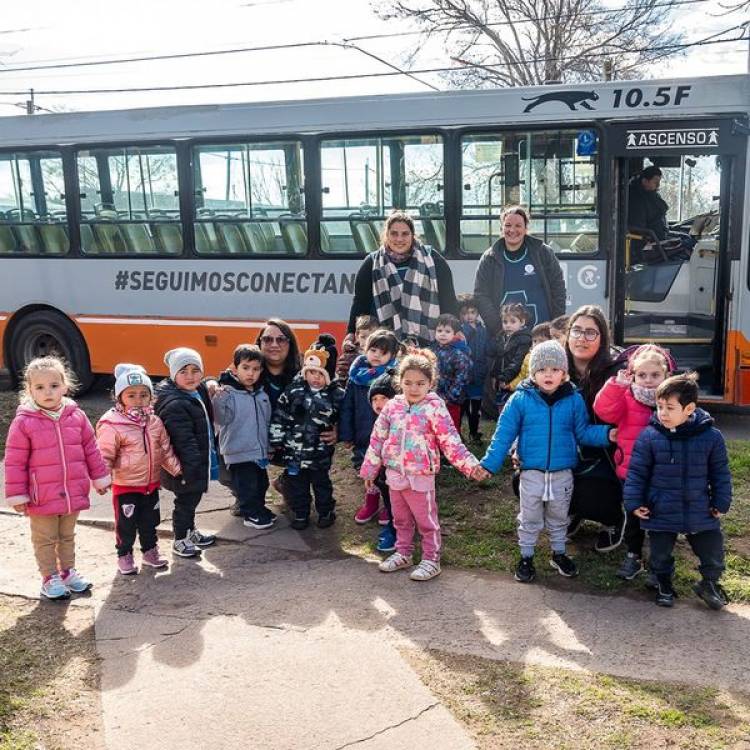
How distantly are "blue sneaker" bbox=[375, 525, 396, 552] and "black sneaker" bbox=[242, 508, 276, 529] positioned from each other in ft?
2.97

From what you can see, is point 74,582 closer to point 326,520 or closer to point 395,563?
point 326,520

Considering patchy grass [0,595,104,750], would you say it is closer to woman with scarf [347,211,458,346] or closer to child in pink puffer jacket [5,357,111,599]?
child in pink puffer jacket [5,357,111,599]

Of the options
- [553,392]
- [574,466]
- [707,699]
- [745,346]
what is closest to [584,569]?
[574,466]

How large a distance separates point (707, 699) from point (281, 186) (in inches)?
268

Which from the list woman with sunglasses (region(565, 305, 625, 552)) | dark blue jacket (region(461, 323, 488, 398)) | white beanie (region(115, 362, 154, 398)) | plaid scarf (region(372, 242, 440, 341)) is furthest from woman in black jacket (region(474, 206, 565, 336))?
white beanie (region(115, 362, 154, 398))

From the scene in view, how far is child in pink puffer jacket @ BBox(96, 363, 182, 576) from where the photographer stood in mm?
5168

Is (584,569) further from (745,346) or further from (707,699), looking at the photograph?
(745,346)

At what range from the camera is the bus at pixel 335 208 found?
8.18 meters

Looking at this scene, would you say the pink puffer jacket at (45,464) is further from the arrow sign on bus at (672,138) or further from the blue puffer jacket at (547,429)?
the arrow sign on bus at (672,138)

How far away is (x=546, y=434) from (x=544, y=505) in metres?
0.43

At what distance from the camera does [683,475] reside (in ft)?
14.7

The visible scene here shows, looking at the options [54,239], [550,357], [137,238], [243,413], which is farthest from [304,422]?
[54,239]

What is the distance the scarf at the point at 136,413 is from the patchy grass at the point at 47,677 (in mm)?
1089

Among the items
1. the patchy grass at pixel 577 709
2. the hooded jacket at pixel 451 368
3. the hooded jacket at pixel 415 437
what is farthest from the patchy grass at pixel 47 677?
the hooded jacket at pixel 451 368
